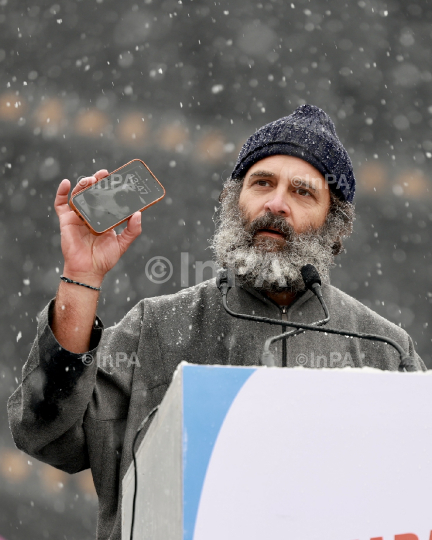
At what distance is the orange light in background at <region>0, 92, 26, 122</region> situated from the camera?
4.34 metres

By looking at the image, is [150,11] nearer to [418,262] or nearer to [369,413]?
[418,262]

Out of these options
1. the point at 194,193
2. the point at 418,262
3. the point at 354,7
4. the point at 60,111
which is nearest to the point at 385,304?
the point at 418,262

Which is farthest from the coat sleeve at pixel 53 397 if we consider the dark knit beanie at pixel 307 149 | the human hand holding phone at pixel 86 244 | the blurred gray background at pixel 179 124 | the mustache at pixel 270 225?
the blurred gray background at pixel 179 124

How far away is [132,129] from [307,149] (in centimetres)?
213

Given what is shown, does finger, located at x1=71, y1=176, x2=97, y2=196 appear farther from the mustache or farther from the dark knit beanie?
the dark knit beanie

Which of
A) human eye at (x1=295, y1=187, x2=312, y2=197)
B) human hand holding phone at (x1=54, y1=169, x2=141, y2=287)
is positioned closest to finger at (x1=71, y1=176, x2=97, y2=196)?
human hand holding phone at (x1=54, y1=169, x2=141, y2=287)

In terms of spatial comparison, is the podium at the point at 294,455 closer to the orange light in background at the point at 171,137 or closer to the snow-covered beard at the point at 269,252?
the snow-covered beard at the point at 269,252

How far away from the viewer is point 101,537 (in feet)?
6.68

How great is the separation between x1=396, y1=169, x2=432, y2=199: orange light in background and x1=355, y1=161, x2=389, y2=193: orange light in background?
0.10 m

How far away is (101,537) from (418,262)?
3.10 m

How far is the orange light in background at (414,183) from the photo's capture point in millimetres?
4672

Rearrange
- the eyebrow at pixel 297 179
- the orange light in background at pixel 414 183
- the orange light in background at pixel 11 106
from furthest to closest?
the orange light in background at pixel 414 183 → the orange light in background at pixel 11 106 → the eyebrow at pixel 297 179

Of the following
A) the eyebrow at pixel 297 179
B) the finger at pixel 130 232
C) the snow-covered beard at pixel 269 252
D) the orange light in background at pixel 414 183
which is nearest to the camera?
the finger at pixel 130 232

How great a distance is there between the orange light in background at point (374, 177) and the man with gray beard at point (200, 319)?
6.42 ft
